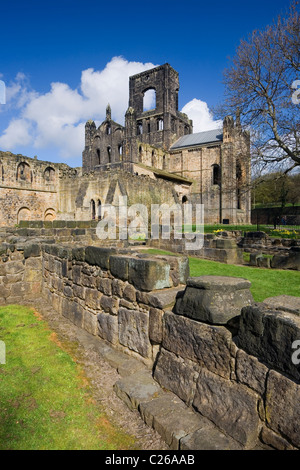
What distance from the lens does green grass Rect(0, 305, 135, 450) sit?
2424mm

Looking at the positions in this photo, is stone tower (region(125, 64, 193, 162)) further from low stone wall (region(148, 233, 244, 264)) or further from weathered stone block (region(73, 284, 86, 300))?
weathered stone block (region(73, 284, 86, 300))

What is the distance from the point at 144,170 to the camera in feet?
105

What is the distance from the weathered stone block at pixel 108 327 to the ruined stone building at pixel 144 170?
52.5 feet

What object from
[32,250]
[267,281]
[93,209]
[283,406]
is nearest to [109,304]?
[283,406]

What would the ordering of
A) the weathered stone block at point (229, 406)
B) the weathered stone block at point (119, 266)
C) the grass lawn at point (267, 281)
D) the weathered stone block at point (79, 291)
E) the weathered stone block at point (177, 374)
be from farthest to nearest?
the grass lawn at point (267, 281) → the weathered stone block at point (79, 291) → the weathered stone block at point (119, 266) → the weathered stone block at point (177, 374) → the weathered stone block at point (229, 406)

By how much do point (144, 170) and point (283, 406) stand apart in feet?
103

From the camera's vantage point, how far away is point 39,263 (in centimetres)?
675

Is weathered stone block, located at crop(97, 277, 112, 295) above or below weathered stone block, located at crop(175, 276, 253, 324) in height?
below

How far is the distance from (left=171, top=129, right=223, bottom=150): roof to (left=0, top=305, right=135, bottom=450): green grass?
4055 centimetres

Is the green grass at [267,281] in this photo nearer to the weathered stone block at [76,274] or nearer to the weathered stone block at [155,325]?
the weathered stone block at [155,325]

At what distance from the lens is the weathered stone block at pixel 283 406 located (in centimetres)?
191

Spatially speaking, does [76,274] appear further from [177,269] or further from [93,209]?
[93,209]

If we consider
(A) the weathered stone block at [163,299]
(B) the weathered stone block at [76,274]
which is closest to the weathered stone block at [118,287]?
(A) the weathered stone block at [163,299]

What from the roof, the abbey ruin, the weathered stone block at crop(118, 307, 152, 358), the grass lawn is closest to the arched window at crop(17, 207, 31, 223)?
the abbey ruin
